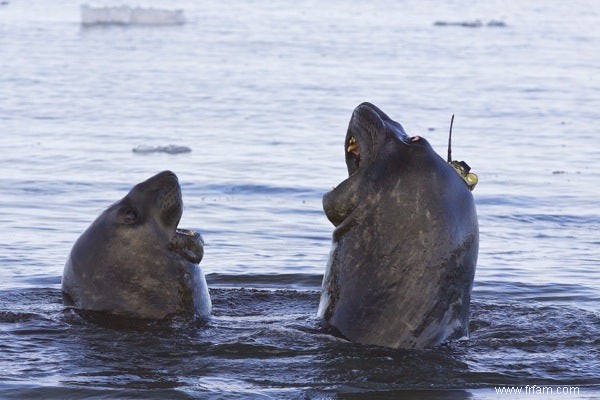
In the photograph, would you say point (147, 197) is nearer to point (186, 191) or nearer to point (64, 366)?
point (64, 366)

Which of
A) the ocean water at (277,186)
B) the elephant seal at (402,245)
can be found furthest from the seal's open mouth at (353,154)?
the ocean water at (277,186)

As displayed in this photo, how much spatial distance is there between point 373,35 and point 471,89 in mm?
12189

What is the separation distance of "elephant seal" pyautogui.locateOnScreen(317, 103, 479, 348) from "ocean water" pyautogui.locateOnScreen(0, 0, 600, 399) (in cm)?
17

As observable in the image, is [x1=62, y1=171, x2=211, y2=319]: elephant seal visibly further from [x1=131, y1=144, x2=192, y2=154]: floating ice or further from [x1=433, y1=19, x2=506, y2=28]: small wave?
[x1=433, y1=19, x2=506, y2=28]: small wave

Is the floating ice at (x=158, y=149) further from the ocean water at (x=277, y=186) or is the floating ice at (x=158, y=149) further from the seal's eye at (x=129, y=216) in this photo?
the seal's eye at (x=129, y=216)

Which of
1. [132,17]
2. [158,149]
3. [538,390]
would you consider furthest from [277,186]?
[132,17]

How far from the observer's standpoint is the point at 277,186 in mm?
14672

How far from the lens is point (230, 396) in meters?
7.14

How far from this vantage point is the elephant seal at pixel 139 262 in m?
8.39

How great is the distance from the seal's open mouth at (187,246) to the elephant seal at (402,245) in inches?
39.5

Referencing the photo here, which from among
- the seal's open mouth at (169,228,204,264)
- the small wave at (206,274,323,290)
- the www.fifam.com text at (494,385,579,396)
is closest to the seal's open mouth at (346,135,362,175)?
the seal's open mouth at (169,228,204,264)

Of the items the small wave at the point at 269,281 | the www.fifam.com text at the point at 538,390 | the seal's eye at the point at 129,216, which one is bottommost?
the www.fifam.com text at the point at 538,390

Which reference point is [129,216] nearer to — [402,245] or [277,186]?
[402,245]

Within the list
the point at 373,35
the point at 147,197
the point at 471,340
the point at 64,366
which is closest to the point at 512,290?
the point at 471,340
